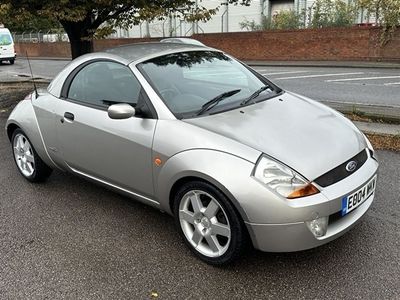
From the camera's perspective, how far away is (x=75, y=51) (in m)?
9.33

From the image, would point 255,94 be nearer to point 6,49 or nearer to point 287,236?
point 287,236

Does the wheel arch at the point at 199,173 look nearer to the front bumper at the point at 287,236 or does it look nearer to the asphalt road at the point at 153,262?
the front bumper at the point at 287,236

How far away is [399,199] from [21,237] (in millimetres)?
3385

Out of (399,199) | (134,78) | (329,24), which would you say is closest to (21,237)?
(134,78)

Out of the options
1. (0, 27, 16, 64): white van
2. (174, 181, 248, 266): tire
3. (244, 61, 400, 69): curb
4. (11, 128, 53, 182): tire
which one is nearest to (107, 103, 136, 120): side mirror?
(174, 181, 248, 266): tire

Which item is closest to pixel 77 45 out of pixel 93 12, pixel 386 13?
pixel 93 12

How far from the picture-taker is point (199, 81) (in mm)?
3719

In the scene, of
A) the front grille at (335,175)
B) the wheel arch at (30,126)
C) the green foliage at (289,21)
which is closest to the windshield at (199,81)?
the front grille at (335,175)

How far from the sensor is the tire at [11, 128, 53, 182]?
180 inches

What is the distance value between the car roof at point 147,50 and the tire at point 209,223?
54.4 inches

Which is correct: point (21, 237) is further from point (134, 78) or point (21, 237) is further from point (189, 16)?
point (189, 16)

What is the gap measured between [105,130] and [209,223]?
4.09ft

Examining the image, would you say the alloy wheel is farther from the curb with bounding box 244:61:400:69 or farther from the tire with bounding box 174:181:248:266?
the curb with bounding box 244:61:400:69

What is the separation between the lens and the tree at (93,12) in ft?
24.1
